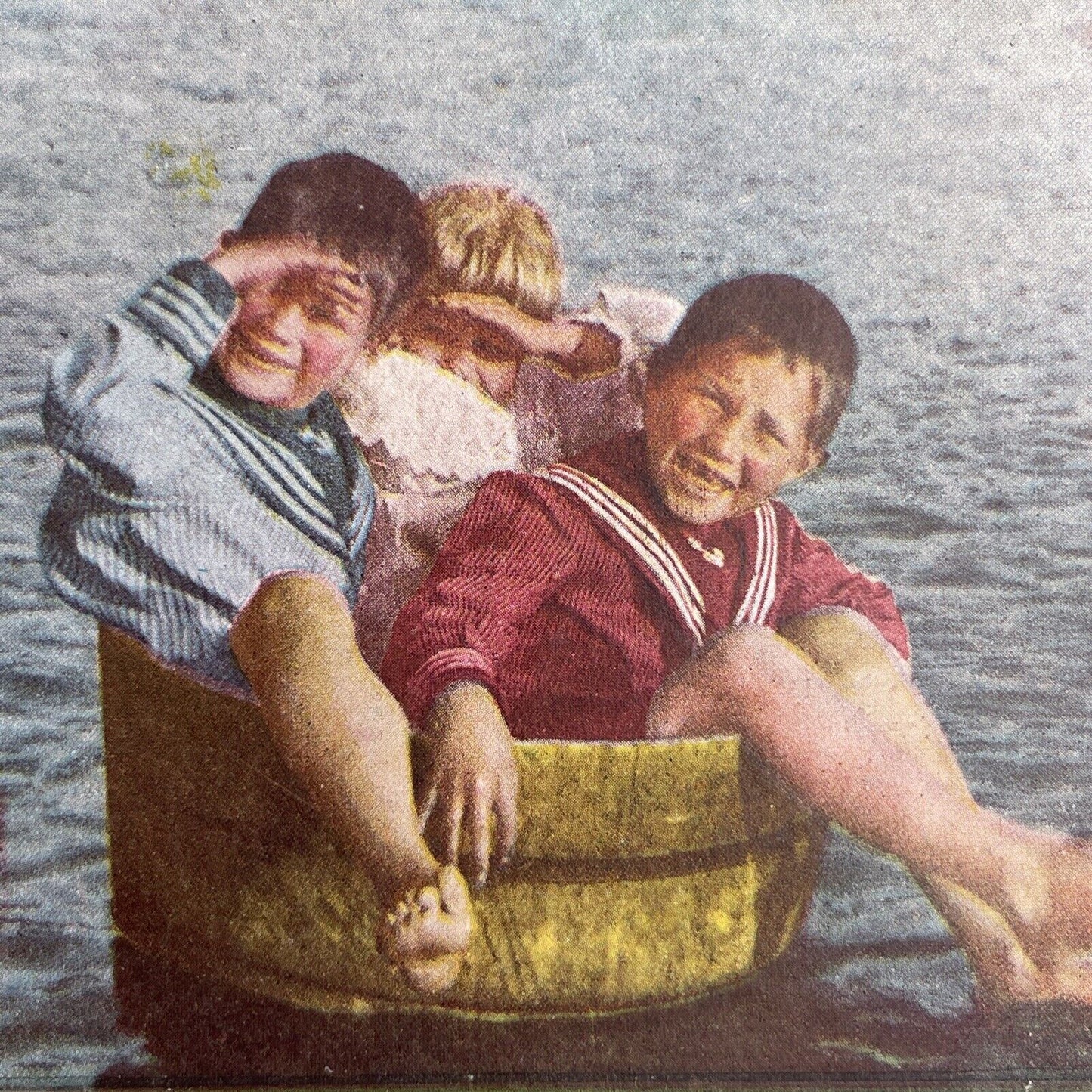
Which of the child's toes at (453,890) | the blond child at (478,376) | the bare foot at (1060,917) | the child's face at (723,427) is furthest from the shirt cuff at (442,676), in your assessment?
the bare foot at (1060,917)

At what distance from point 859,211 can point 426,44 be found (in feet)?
3.13

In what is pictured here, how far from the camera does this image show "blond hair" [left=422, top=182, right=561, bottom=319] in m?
2.38

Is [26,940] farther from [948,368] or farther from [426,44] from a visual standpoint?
[948,368]

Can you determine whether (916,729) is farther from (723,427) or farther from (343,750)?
(343,750)

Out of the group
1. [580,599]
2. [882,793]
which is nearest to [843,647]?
[882,793]

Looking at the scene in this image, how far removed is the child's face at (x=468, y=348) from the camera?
2.38 metres

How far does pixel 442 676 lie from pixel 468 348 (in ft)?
2.20

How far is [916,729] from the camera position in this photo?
2.38 meters

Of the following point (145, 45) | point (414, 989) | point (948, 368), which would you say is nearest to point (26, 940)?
point (414, 989)

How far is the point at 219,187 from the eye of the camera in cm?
237

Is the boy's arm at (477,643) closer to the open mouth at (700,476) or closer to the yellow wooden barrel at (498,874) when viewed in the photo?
the yellow wooden barrel at (498,874)

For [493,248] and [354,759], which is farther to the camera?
[493,248]

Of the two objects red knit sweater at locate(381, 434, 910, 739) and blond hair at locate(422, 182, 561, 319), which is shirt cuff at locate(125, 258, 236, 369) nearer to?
blond hair at locate(422, 182, 561, 319)

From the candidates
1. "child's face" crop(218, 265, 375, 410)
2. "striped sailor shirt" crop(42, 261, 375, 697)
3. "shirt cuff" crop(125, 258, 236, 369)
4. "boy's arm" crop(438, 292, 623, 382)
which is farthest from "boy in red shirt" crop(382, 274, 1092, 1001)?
"shirt cuff" crop(125, 258, 236, 369)
